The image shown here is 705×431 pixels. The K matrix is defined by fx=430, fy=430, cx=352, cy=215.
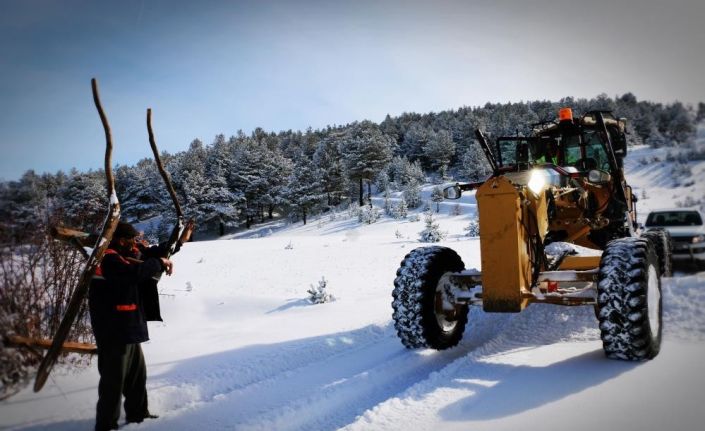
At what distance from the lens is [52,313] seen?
4.92 metres

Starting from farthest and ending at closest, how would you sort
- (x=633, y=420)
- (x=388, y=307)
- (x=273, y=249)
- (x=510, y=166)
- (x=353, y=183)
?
(x=353, y=183) < (x=273, y=249) < (x=388, y=307) < (x=510, y=166) < (x=633, y=420)

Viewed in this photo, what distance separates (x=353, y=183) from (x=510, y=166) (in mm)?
49511

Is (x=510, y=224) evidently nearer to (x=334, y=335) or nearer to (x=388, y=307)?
(x=334, y=335)

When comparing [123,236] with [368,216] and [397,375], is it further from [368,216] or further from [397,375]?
[368,216]

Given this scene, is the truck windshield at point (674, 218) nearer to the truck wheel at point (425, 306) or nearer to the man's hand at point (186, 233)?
the truck wheel at point (425, 306)

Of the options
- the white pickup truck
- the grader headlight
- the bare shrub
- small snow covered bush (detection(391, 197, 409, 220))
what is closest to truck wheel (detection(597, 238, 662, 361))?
the grader headlight

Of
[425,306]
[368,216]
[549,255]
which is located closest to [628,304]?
[425,306]

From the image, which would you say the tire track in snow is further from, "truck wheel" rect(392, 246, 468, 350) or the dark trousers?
the dark trousers

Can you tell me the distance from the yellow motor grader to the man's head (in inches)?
112

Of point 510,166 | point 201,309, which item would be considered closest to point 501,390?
point 510,166

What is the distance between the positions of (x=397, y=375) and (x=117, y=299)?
2.73m

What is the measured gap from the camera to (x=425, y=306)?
4816mm

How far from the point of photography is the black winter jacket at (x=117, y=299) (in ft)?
11.6

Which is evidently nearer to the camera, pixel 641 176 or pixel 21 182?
pixel 21 182
